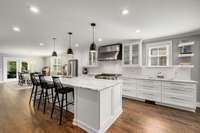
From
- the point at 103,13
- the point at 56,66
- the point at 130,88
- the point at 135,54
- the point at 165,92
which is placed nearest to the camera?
the point at 103,13

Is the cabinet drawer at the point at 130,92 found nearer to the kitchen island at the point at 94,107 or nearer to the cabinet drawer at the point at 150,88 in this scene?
the cabinet drawer at the point at 150,88

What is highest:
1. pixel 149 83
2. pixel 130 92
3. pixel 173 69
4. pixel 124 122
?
pixel 173 69

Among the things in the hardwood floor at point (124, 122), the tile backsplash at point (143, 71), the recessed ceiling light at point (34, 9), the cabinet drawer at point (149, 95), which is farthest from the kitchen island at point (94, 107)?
the tile backsplash at point (143, 71)

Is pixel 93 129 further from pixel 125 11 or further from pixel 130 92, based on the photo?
pixel 130 92

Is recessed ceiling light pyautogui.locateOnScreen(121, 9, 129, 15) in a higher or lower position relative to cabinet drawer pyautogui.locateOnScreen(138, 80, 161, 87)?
higher

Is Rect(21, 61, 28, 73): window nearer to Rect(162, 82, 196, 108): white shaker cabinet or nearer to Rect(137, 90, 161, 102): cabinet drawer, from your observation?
Rect(137, 90, 161, 102): cabinet drawer

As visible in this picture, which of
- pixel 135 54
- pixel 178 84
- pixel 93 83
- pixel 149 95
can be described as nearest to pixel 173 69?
pixel 178 84

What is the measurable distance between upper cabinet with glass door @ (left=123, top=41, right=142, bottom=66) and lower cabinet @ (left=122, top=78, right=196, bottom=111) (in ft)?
2.53

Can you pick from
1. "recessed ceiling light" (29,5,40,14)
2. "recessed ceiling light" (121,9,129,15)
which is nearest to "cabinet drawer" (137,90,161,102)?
"recessed ceiling light" (121,9,129,15)

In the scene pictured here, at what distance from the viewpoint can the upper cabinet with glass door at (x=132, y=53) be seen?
452cm

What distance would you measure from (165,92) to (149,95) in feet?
1.79

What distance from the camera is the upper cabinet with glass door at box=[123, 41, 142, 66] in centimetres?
452

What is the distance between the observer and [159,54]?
438cm

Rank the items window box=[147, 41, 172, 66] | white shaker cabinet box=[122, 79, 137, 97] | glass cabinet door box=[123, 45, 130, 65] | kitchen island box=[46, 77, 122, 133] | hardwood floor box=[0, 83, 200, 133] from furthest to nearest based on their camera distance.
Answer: glass cabinet door box=[123, 45, 130, 65] < white shaker cabinet box=[122, 79, 137, 97] < window box=[147, 41, 172, 66] < hardwood floor box=[0, 83, 200, 133] < kitchen island box=[46, 77, 122, 133]
